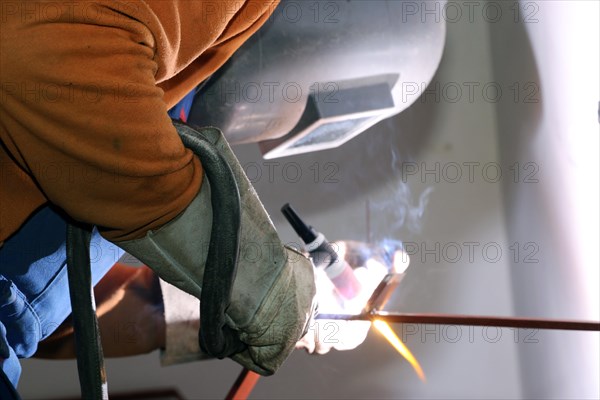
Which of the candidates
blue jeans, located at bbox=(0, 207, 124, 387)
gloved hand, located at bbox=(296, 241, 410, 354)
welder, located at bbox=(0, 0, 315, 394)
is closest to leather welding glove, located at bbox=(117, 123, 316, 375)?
welder, located at bbox=(0, 0, 315, 394)

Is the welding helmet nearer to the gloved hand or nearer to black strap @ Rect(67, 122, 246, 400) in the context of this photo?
the gloved hand

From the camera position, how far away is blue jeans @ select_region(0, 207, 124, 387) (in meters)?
0.90

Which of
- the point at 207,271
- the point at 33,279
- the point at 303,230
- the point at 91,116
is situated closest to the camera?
the point at 91,116

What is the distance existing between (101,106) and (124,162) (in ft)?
0.19

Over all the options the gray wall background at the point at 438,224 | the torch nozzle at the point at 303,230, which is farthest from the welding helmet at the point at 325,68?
the gray wall background at the point at 438,224

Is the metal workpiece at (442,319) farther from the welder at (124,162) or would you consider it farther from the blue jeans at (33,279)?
the blue jeans at (33,279)

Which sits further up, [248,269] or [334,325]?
[248,269]

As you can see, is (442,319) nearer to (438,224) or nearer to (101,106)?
(101,106)

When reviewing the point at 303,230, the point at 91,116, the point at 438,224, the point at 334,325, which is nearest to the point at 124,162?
the point at 91,116

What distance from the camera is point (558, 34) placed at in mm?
1354

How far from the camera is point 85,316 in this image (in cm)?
81

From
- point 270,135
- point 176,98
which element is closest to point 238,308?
point 176,98

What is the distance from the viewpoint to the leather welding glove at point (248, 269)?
0.80m

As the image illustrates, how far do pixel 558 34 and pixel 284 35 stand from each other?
56 cm
